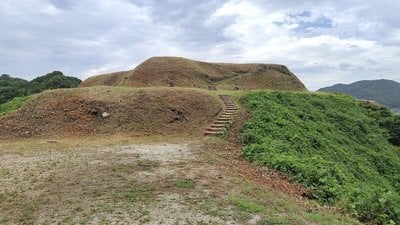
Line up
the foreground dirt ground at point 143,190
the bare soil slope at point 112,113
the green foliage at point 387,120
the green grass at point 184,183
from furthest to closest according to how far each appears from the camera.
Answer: the green foliage at point 387,120, the bare soil slope at point 112,113, the green grass at point 184,183, the foreground dirt ground at point 143,190

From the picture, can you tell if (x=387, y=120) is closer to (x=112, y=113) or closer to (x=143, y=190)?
(x=112, y=113)

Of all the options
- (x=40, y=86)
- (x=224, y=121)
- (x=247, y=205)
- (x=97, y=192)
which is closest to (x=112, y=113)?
(x=224, y=121)

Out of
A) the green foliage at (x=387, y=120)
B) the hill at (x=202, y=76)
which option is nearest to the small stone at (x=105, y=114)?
the hill at (x=202, y=76)

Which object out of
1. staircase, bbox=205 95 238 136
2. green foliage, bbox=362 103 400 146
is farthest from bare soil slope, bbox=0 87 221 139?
green foliage, bbox=362 103 400 146

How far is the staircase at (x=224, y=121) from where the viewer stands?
58.0 ft

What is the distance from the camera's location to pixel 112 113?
2016cm

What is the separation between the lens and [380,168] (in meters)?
20.9

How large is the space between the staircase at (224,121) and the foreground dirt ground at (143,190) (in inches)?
133

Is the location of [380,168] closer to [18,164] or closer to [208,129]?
[208,129]

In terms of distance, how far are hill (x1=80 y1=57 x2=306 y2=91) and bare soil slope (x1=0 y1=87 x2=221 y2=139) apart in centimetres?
1318

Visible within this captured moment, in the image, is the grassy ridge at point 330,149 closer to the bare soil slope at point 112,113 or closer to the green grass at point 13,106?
the bare soil slope at point 112,113

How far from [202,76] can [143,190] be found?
30.7 meters

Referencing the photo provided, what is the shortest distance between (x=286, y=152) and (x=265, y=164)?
2.30 metres

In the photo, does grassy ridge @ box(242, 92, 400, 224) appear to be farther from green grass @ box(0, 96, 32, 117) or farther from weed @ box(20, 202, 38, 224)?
green grass @ box(0, 96, 32, 117)
